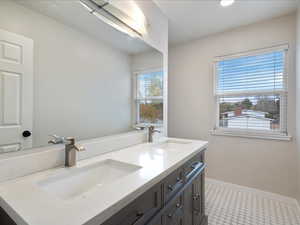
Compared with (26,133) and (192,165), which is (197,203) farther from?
(26,133)

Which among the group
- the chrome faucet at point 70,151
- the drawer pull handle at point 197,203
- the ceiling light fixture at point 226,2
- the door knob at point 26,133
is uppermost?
the ceiling light fixture at point 226,2

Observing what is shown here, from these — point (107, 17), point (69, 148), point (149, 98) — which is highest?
point (107, 17)

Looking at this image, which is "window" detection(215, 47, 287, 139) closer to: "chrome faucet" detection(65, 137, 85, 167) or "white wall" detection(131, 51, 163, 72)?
"white wall" detection(131, 51, 163, 72)

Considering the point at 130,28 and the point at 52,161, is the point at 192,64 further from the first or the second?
the point at 52,161

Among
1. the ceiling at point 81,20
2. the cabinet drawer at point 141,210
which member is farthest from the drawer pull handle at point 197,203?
the ceiling at point 81,20

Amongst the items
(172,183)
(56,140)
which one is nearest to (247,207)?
(172,183)

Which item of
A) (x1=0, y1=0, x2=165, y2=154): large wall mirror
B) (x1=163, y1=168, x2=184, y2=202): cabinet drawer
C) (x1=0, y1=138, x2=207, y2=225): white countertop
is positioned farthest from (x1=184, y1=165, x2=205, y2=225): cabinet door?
(x1=0, y1=0, x2=165, y2=154): large wall mirror

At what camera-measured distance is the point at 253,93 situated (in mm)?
2262

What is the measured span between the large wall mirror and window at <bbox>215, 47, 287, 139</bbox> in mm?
1583

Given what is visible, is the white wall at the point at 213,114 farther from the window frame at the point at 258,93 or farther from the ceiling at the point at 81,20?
the ceiling at the point at 81,20

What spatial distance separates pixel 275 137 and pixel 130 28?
2.32 m

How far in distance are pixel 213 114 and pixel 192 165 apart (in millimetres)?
1475

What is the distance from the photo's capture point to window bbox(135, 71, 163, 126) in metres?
1.68

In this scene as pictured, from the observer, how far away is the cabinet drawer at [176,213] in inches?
37.7
